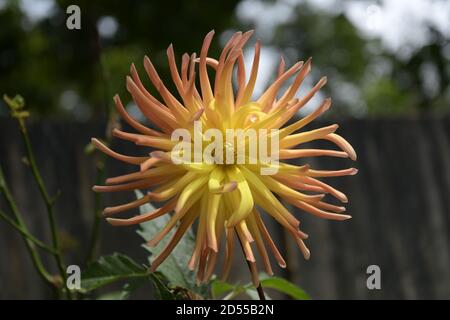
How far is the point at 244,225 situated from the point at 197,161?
2.9 inches

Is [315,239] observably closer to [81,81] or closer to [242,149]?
[242,149]

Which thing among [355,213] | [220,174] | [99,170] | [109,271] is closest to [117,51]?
[355,213]

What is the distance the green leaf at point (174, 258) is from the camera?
772mm

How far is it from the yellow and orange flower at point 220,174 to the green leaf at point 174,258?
19 centimetres

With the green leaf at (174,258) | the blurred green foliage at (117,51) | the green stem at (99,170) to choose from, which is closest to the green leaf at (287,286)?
the green leaf at (174,258)

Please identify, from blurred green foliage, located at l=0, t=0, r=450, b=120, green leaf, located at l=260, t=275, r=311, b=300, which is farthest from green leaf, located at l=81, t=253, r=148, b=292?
blurred green foliage, located at l=0, t=0, r=450, b=120

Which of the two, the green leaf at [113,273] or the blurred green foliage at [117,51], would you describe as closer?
the green leaf at [113,273]

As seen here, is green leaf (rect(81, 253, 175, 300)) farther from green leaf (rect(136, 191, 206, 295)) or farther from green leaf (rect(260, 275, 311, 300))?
green leaf (rect(260, 275, 311, 300))

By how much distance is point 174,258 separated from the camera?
801 mm

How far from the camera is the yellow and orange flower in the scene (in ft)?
1.83

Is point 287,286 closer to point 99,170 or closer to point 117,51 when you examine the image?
point 99,170

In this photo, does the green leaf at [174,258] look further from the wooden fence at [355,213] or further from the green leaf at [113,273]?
the wooden fence at [355,213]

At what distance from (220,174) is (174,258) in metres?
0.23

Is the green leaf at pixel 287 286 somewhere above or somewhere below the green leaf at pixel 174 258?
below
